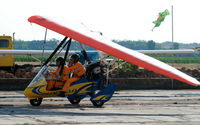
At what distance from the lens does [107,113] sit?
13438 millimetres

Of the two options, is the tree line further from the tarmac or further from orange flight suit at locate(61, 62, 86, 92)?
the tarmac

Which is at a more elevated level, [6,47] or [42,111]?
[6,47]

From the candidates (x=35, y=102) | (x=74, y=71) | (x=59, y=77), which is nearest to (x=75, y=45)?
(x=74, y=71)

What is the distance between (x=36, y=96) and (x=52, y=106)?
0.51 m

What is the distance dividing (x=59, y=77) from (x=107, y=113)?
112 inches

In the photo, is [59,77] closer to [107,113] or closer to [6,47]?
[107,113]

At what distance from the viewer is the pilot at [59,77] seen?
619 inches

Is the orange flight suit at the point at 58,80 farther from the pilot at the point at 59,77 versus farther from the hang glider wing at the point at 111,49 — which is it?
the hang glider wing at the point at 111,49

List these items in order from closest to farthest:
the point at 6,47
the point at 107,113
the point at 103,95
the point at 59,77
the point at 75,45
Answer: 1. the point at 107,113
2. the point at 103,95
3. the point at 59,77
4. the point at 75,45
5. the point at 6,47

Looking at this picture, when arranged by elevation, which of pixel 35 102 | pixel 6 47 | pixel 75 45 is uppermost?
pixel 6 47

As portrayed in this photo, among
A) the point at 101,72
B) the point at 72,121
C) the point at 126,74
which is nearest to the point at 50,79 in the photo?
the point at 101,72

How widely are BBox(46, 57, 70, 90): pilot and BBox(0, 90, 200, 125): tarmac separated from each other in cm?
54

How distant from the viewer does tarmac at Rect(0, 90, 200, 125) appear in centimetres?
1177

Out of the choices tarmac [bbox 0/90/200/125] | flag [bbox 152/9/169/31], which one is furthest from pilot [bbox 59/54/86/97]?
flag [bbox 152/9/169/31]
